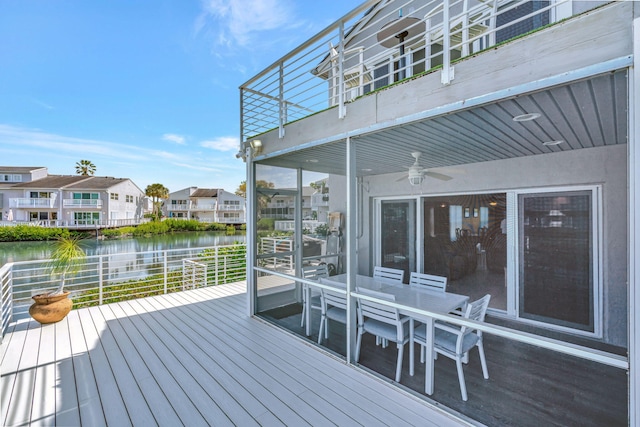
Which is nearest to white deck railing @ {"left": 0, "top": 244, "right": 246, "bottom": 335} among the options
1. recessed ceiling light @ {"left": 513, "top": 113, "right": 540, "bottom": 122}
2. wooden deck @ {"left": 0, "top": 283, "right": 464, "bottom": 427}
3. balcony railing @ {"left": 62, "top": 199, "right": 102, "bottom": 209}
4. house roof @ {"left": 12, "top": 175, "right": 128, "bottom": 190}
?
wooden deck @ {"left": 0, "top": 283, "right": 464, "bottom": 427}

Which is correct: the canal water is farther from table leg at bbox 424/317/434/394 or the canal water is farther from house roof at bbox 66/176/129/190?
table leg at bbox 424/317/434/394

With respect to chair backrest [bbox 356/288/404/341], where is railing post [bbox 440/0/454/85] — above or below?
above

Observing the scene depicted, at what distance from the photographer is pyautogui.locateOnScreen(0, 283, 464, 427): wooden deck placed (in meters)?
2.05

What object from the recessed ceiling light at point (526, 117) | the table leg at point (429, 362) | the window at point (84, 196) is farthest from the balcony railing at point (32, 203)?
the recessed ceiling light at point (526, 117)

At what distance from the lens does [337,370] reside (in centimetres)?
272

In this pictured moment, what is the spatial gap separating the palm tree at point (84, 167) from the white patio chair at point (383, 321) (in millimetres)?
39354

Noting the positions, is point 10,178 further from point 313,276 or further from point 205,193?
point 313,276

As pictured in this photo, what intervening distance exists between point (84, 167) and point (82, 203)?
39.5 feet

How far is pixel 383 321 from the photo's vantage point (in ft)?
8.93

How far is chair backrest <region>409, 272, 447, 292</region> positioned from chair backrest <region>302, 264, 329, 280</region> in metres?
1.33

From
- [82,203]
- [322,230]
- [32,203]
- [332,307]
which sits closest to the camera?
[332,307]

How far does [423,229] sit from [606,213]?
236 centimetres

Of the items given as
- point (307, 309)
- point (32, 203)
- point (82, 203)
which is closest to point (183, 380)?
point (307, 309)

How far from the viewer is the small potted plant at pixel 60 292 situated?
12.0 feet
